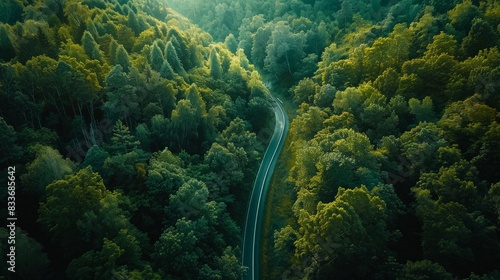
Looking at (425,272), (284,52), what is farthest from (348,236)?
(284,52)

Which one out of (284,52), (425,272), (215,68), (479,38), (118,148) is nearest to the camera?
(425,272)

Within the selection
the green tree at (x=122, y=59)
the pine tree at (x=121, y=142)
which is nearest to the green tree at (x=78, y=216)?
the pine tree at (x=121, y=142)

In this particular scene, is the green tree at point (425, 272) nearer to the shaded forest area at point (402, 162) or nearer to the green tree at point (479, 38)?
the shaded forest area at point (402, 162)

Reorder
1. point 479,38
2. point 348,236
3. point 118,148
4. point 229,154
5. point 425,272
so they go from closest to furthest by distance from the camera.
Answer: point 425,272
point 348,236
point 118,148
point 229,154
point 479,38

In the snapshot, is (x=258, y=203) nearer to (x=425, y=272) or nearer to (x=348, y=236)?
(x=348, y=236)

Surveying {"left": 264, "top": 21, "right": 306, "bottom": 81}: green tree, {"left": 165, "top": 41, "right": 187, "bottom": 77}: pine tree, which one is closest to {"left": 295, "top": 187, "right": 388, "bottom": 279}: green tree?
{"left": 165, "top": 41, "right": 187, "bottom": 77}: pine tree

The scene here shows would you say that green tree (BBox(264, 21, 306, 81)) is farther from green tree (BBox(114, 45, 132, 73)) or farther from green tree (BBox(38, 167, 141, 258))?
green tree (BBox(38, 167, 141, 258))

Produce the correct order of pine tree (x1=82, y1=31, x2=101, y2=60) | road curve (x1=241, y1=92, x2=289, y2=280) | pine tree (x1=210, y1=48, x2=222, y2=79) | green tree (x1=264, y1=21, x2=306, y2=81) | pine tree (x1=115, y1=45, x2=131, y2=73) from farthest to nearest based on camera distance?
green tree (x1=264, y1=21, x2=306, y2=81)
pine tree (x1=210, y1=48, x2=222, y2=79)
pine tree (x1=82, y1=31, x2=101, y2=60)
pine tree (x1=115, y1=45, x2=131, y2=73)
road curve (x1=241, y1=92, x2=289, y2=280)
